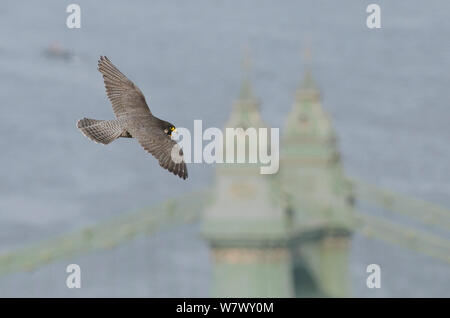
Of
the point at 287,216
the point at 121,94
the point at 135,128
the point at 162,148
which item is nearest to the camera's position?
the point at 162,148

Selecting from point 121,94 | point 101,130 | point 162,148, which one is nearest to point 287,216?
point 121,94

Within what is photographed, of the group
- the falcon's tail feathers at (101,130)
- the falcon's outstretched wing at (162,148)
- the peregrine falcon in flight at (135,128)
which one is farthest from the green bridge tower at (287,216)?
the falcon's outstretched wing at (162,148)

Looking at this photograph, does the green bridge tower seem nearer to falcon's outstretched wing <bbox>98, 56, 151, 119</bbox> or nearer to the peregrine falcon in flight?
falcon's outstretched wing <bbox>98, 56, 151, 119</bbox>

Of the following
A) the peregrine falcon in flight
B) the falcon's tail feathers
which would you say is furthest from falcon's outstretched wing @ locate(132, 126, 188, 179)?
the falcon's tail feathers

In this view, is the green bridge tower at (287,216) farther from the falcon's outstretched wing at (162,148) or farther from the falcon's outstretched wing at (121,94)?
the falcon's outstretched wing at (162,148)

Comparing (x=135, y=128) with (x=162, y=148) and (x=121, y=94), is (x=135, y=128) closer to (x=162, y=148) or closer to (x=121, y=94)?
(x=162, y=148)
